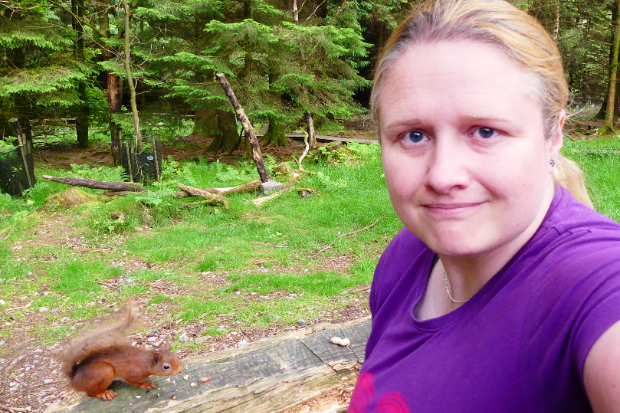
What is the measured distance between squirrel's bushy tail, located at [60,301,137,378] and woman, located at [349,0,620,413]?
2108mm

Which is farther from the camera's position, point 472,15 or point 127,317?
point 127,317

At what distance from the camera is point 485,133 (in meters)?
0.89

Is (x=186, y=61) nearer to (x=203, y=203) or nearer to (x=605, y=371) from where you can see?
(x=203, y=203)

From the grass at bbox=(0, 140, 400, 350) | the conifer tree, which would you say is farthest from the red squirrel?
the conifer tree

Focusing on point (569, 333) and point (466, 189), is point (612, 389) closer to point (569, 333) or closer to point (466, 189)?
point (569, 333)

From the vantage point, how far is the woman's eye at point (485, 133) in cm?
88

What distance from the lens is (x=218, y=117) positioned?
13.6 meters

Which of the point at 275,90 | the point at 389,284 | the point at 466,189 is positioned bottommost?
the point at 275,90

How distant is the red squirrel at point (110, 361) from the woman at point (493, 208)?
172 centimetres

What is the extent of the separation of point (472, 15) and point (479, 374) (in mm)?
716

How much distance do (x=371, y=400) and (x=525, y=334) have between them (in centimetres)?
49

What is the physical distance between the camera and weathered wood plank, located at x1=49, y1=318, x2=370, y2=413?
2045 millimetres

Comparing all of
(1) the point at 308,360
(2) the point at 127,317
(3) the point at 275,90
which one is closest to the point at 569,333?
(1) the point at 308,360

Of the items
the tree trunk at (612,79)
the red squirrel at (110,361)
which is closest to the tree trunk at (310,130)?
the tree trunk at (612,79)
